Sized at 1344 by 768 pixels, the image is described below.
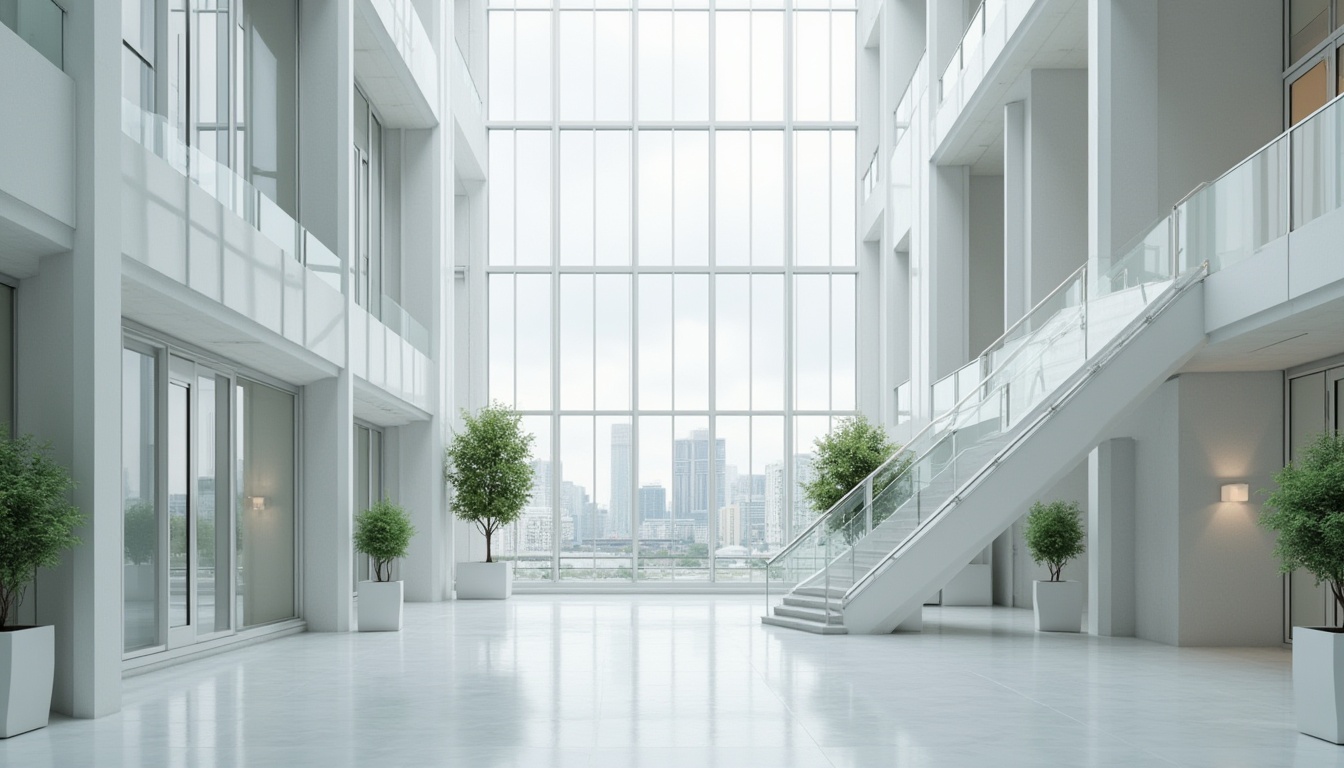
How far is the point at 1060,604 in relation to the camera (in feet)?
58.0

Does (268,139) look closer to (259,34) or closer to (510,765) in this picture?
(259,34)

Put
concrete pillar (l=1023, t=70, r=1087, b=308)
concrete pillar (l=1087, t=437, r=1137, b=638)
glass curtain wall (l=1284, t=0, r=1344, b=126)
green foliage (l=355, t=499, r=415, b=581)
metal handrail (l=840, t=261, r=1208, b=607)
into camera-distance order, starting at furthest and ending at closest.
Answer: concrete pillar (l=1023, t=70, r=1087, b=308), green foliage (l=355, t=499, r=415, b=581), concrete pillar (l=1087, t=437, r=1137, b=638), glass curtain wall (l=1284, t=0, r=1344, b=126), metal handrail (l=840, t=261, r=1208, b=607)

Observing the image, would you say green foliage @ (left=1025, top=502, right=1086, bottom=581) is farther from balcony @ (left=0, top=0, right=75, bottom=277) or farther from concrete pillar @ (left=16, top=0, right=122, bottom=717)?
balcony @ (left=0, top=0, right=75, bottom=277)

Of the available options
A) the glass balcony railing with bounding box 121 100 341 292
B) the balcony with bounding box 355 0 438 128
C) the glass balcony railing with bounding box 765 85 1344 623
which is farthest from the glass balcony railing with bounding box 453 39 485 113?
the glass balcony railing with bounding box 765 85 1344 623

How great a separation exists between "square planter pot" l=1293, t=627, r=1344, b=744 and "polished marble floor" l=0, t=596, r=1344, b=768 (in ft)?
0.66

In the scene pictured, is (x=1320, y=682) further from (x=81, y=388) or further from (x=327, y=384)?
(x=327, y=384)

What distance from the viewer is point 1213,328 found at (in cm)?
1393

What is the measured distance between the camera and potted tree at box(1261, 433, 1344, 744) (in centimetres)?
877

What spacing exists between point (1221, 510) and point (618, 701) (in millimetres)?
8816

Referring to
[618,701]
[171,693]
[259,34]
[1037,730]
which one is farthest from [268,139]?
[1037,730]

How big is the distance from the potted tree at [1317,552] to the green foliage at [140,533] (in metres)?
10.4

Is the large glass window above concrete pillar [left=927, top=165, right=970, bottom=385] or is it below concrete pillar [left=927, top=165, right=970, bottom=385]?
below

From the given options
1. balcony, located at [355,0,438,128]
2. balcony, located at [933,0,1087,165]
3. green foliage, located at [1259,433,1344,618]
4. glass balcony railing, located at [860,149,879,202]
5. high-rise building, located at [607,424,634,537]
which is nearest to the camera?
green foliage, located at [1259,433,1344,618]

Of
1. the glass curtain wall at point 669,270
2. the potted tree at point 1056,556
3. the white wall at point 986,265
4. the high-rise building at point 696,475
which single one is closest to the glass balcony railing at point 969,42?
the white wall at point 986,265
